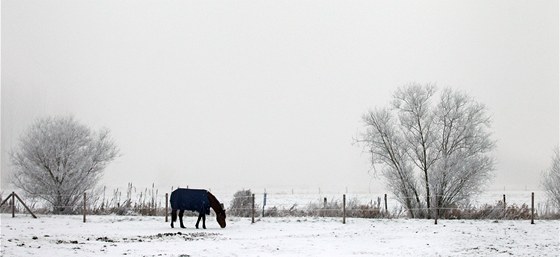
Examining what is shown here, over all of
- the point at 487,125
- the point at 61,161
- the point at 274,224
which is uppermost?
the point at 487,125

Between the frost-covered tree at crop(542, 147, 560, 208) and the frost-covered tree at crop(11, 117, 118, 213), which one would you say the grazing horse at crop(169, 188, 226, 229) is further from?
the frost-covered tree at crop(542, 147, 560, 208)

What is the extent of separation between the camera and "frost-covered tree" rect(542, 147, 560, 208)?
32.5 m

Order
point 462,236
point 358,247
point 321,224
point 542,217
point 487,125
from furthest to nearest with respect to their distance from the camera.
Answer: point 487,125, point 542,217, point 321,224, point 462,236, point 358,247

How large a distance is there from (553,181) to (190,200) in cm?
2092

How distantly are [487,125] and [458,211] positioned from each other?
537 centimetres

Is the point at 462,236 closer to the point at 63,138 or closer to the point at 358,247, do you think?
the point at 358,247

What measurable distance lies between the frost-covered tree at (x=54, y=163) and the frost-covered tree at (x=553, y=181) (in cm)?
2541

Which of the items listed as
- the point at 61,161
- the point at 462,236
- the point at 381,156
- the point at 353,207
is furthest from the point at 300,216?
the point at 61,161

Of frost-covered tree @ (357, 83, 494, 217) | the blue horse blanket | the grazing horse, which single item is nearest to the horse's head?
Answer: the grazing horse

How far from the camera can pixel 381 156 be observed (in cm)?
3294

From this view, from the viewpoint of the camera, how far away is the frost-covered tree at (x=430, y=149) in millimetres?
30781

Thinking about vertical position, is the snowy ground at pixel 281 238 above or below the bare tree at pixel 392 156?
below

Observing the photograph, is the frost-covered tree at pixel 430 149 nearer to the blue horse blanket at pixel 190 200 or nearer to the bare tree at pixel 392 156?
the bare tree at pixel 392 156

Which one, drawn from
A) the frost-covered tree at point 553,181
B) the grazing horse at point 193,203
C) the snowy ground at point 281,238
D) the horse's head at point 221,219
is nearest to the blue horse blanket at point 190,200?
the grazing horse at point 193,203
